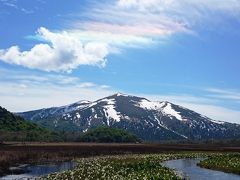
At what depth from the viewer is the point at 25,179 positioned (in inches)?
2195

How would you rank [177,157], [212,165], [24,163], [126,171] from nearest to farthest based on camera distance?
1. [126,171]
2. [212,165]
3. [24,163]
4. [177,157]

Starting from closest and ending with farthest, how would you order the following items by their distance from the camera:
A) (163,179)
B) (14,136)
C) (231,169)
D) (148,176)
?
1. (163,179)
2. (148,176)
3. (231,169)
4. (14,136)

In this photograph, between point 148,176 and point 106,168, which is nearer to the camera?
point 148,176

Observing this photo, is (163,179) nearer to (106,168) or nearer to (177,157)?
(106,168)

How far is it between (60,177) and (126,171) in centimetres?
997

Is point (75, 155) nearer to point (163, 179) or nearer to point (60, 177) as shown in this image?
point (60, 177)

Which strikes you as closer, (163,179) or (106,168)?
(163,179)

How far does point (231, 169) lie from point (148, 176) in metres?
16.5

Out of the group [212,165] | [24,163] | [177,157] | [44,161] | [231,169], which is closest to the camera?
[231,169]

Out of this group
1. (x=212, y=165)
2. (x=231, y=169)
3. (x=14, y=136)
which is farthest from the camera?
(x=14, y=136)

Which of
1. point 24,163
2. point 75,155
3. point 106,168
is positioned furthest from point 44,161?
point 106,168

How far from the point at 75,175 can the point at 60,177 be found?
8.60 ft

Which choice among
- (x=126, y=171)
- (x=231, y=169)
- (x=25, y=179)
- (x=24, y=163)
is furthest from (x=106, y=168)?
(x=24, y=163)

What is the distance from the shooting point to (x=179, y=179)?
51.1 metres
